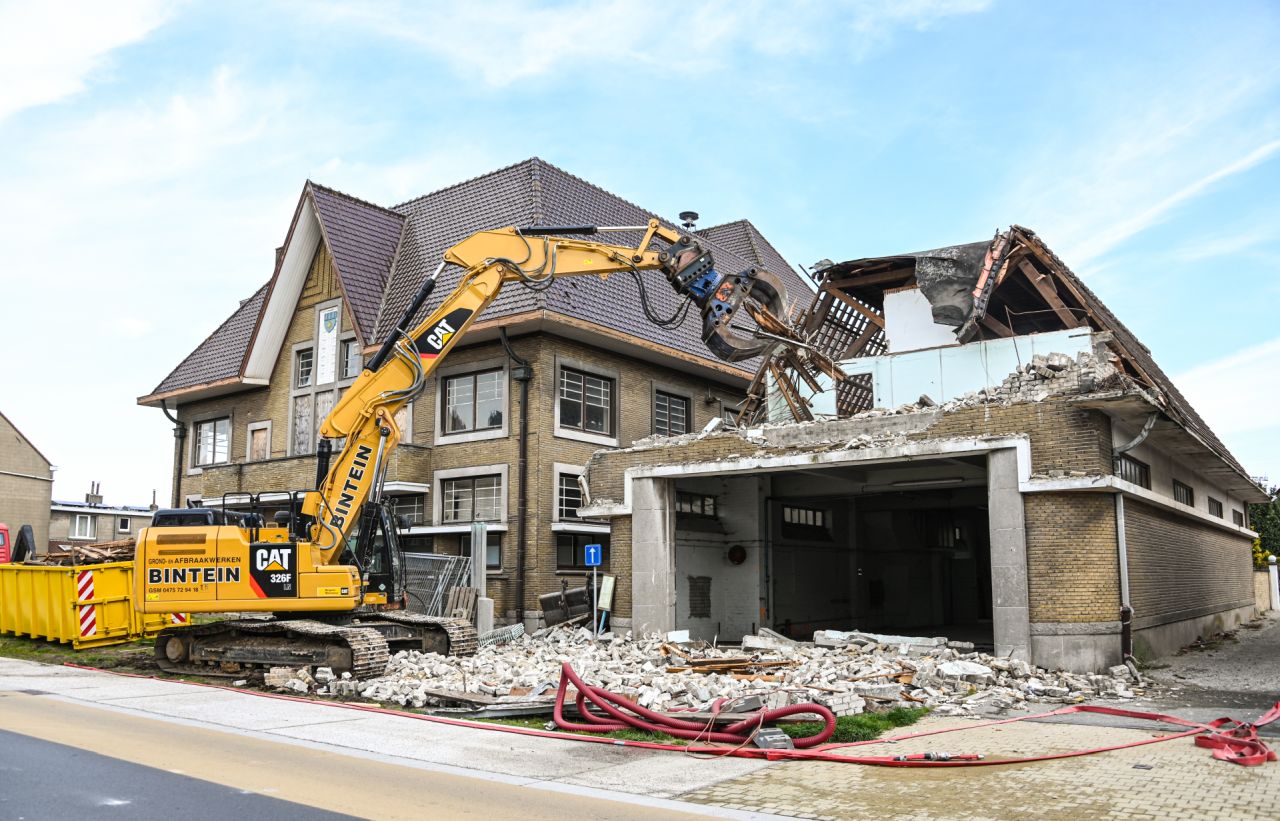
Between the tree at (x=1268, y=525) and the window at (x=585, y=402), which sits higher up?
the window at (x=585, y=402)

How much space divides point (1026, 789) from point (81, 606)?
1815 cm

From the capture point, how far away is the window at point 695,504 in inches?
882

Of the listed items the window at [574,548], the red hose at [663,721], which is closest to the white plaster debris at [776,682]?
the red hose at [663,721]

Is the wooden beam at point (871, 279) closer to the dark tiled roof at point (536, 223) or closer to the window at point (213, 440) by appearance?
the dark tiled roof at point (536, 223)

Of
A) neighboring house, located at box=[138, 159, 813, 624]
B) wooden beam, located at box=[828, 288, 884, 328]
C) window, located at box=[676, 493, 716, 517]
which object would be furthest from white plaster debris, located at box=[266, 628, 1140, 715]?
wooden beam, located at box=[828, 288, 884, 328]

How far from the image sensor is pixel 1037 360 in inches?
683

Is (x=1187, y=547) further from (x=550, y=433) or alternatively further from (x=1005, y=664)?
(x=550, y=433)

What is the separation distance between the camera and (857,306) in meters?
22.7

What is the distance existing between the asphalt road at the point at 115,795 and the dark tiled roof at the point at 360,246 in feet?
62.2

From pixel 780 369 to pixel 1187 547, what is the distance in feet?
33.6

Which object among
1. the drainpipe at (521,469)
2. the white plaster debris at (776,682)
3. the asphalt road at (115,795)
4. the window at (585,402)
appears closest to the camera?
the asphalt road at (115,795)

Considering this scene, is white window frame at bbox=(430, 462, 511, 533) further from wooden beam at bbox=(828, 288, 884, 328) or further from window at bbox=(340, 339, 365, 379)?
wooden beam at bbox=(828, 288, 884, 328)

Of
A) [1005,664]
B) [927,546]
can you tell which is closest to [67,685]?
[1005,664]

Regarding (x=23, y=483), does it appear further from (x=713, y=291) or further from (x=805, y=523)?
(x=713, y=291)
